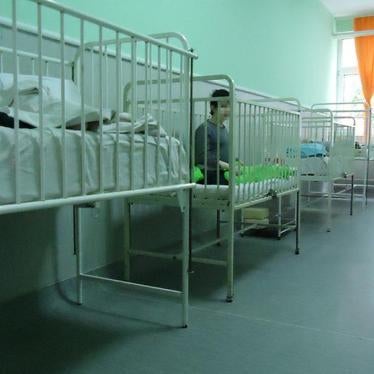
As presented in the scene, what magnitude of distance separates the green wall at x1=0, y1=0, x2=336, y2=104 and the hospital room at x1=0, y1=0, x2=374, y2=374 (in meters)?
0.02

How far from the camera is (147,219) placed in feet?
9.22

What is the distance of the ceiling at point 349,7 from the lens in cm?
664

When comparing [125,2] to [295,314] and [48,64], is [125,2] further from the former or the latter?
[295,314]

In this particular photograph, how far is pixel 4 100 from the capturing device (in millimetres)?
1474

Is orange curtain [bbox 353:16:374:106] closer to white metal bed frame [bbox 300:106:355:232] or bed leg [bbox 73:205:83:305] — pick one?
white metal bed frame [bbox 300:106:355:232]

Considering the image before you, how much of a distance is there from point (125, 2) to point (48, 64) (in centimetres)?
78

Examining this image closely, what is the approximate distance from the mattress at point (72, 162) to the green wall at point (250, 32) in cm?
90

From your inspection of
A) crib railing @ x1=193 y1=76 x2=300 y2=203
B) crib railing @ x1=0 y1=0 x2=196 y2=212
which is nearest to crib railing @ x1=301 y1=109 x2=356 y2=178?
crib railing @ x1=193 y1=76 x2=300 y2=203

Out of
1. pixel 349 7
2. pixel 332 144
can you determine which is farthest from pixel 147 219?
pixel 349 7

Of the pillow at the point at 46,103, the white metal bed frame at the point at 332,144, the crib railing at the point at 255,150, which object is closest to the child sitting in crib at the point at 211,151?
the crib railing at the point at 255,150

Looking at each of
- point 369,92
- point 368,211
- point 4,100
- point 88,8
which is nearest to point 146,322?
point 4,100

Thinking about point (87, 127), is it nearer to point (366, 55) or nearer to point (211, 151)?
point (211, 151)

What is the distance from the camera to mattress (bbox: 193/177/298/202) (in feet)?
7.09

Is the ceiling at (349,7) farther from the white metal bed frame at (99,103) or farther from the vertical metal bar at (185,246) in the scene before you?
the vertical metal bar at (185,246)
